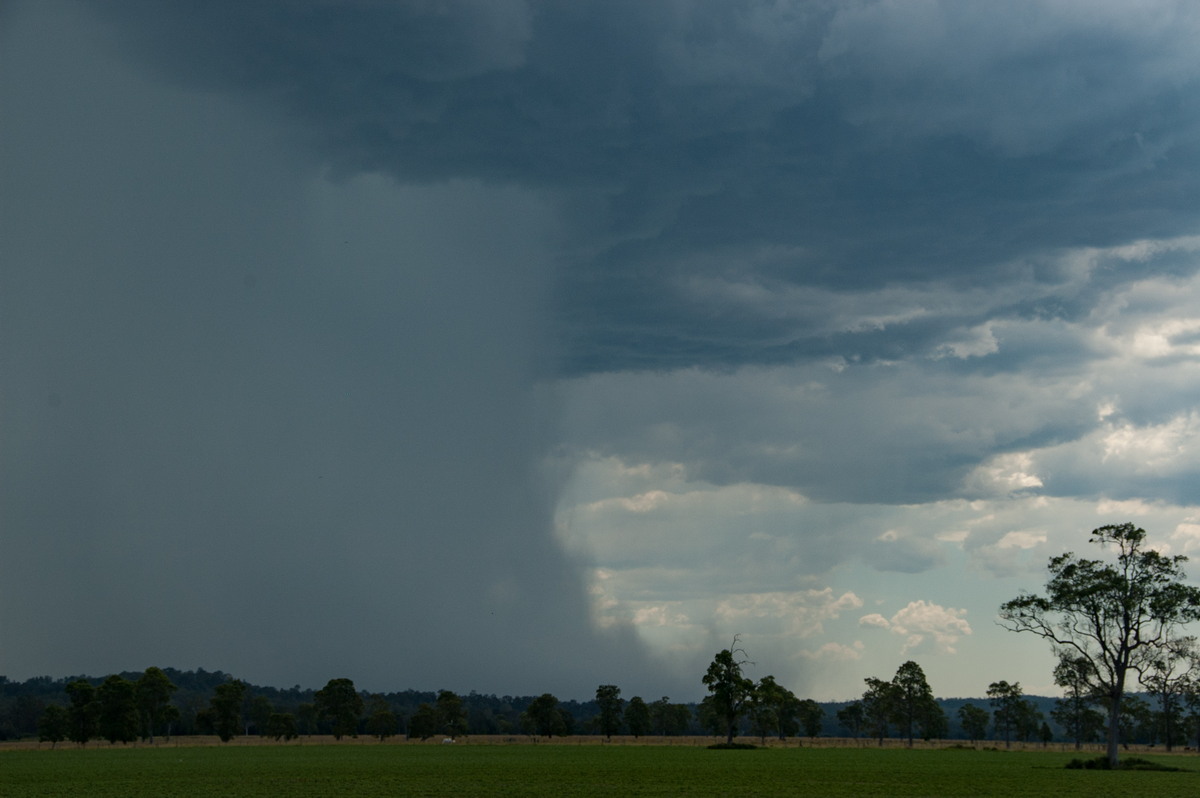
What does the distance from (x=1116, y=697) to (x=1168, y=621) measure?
7699mm

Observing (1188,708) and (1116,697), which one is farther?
(1188,708)

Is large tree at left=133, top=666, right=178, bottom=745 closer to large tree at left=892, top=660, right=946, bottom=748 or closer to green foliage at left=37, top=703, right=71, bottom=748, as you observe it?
green foliage at left=37, top=703, right=71, bottom=748

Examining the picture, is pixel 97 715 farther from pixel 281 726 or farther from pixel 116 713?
pixel 281 726

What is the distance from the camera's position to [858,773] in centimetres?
7175

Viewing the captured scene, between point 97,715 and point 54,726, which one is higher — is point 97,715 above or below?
above

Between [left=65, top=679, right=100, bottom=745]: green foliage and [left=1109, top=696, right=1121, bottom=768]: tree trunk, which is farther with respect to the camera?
[left=65, top=679, right=100, bottom=745]: green foliage

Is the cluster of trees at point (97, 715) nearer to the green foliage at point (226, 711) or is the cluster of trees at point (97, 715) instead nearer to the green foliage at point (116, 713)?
the green foliage at point (116, 713)

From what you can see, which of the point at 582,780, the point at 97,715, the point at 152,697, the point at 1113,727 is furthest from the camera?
the point at 152,697

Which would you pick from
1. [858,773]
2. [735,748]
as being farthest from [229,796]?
[735,748]

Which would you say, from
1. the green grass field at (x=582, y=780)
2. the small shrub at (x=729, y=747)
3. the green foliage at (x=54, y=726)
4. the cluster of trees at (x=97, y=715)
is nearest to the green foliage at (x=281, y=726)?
the cluster of trees at (x=97, y=715)

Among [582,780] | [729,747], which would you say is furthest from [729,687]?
[582,780]

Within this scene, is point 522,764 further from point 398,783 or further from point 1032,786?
point 1032,786

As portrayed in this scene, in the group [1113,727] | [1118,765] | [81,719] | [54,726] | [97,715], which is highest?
[1113,727]

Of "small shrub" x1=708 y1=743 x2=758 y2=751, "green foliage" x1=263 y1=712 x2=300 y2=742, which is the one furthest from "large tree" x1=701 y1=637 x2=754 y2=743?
"green foliage" x1=263 y1=712 x2=300 y2=742
